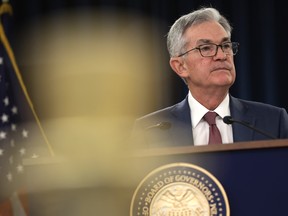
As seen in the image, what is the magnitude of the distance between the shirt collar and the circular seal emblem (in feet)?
2.43

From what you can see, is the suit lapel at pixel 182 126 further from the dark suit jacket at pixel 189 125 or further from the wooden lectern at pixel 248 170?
the wooden lectern at pixel 248 170

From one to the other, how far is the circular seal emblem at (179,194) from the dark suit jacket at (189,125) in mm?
478

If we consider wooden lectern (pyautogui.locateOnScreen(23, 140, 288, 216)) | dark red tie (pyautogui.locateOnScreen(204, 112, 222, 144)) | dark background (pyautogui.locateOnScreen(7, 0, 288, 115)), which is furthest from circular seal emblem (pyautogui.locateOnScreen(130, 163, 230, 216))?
dark background (pyautogui.locateOnScreen(7, 0, 288, 115))

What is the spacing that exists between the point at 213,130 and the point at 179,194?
2.21 feet

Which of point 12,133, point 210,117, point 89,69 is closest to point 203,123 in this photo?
point 210,117

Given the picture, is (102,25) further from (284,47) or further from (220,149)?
(220,149)

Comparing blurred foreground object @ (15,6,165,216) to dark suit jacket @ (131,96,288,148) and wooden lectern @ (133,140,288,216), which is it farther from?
wooden lectern @ (133,140,288,216)

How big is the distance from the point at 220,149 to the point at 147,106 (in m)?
2.56

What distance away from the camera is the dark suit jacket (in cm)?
170

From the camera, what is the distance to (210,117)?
5.93ft

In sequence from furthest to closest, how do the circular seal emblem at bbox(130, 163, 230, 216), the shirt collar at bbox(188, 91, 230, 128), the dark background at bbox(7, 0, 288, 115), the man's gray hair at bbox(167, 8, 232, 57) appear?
the dark background at bbox(7, 0, 288, 115), the man's gray hair at bbox(167, 8, 232, 57), the shirt collar at bbox(188, 91, 230, 128), the circular seal emblem at bbox(130, 163, 230, 216)

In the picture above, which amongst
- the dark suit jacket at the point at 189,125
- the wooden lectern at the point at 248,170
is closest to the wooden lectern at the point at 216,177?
the wooden lectern at the point at 248,170

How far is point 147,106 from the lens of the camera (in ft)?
12.1

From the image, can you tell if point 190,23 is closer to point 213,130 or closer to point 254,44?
point 213,130
